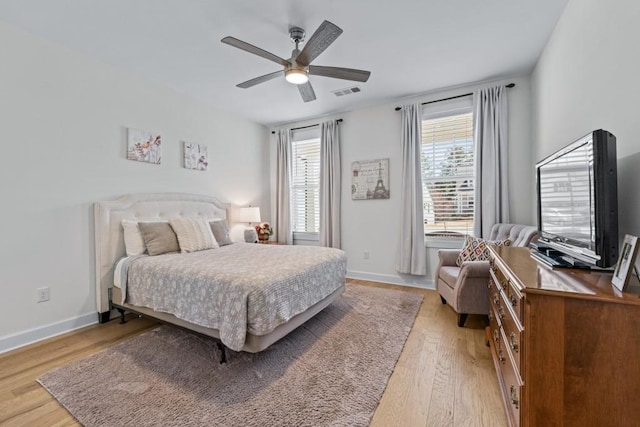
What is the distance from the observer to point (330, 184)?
4.44 metres

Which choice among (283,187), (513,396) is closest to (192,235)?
(283,187)

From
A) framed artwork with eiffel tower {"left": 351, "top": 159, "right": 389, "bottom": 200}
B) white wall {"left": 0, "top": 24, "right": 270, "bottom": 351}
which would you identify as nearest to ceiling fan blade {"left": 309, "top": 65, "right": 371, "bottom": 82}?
framed artwork with eiffel tower {"left": 351, "top": 159, "right": 389, "bottom": 200}

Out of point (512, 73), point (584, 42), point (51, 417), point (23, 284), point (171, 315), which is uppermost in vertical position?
point (512, 73)

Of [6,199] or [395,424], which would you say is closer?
[395,424]

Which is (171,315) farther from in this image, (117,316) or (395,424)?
(395,424)

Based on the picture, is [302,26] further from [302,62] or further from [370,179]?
[370,179]

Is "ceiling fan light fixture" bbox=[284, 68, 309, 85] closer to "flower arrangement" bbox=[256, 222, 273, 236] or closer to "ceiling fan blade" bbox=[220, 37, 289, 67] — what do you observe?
"ceiling fan blade" bbox=[220, 37, 289, 67]

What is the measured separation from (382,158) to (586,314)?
131 inches

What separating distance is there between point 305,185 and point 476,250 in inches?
115

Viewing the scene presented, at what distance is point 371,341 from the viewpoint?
231 cm

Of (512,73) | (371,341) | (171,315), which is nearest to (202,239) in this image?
(171,315)

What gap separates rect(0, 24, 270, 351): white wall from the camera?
2.27 m

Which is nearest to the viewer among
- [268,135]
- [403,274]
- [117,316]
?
[117,316]

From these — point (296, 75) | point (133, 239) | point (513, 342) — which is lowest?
point (513, 342)
